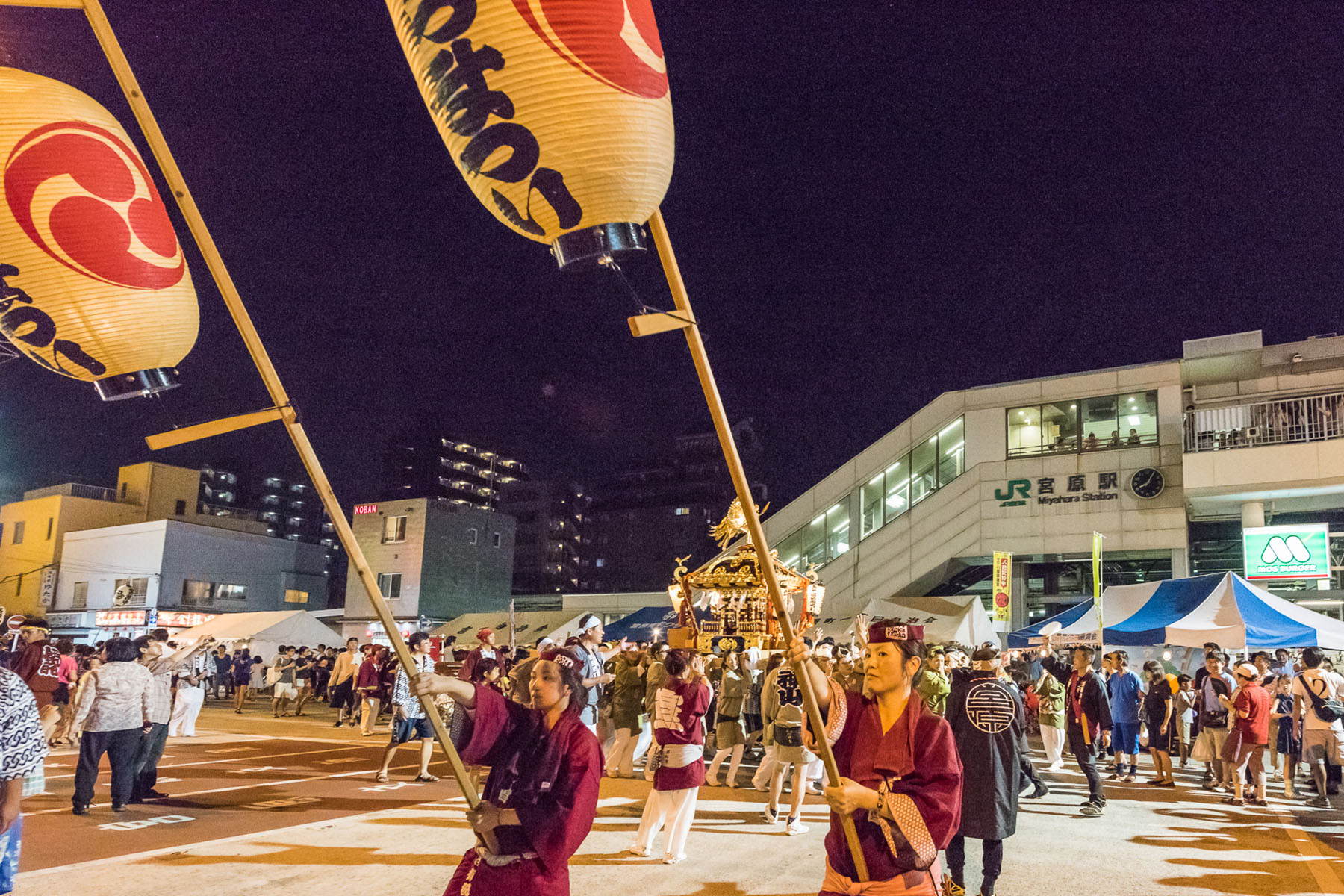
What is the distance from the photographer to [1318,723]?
11773 mm

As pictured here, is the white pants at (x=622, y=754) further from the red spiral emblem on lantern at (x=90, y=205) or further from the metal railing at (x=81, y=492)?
the metal railing at (x=81, y=492)

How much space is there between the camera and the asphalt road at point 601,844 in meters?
6.80

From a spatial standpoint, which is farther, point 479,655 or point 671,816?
point 479,655

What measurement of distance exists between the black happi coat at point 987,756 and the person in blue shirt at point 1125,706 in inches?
363

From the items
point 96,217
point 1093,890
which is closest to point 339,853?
point 96,217

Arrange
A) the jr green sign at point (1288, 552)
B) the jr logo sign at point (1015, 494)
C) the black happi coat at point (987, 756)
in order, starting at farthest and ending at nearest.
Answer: the jr logo sign at point (1015, 494) < the jr green sign at point (1288, 552) < the black happi coat at point (987, 756)

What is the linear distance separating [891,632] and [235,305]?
9.62 ft

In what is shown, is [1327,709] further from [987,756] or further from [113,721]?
[113,721]

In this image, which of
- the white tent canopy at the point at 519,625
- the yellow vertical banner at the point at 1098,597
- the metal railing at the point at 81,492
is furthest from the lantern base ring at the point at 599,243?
the metal railing at the point at 81,492

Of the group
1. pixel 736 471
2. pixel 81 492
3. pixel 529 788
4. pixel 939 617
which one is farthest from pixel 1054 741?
pixel 81 492

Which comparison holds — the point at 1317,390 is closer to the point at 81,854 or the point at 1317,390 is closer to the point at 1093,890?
the point at 1093,890

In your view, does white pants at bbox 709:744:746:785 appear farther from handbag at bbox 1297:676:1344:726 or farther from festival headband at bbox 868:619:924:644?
festival headband at bbox 868:619:924:644

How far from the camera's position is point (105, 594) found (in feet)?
157

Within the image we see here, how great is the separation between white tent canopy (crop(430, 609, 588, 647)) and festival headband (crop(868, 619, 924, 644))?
111 ft
